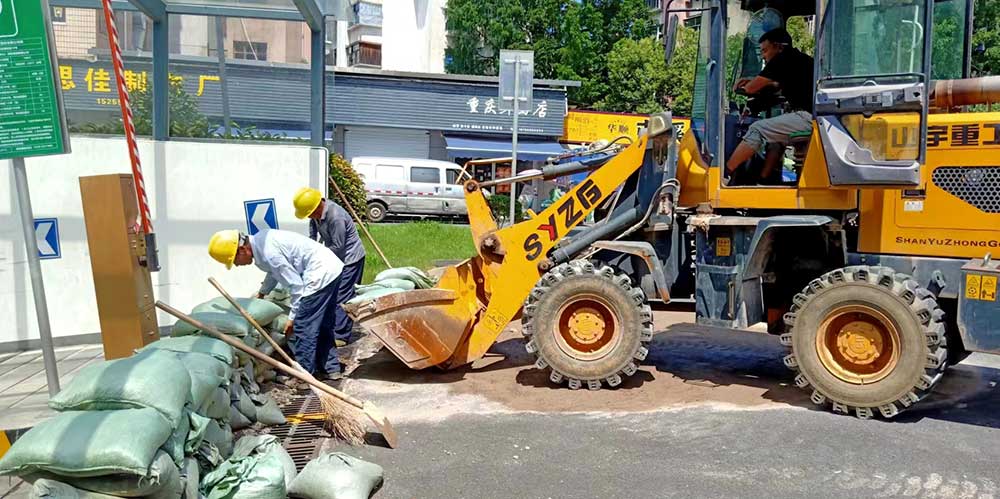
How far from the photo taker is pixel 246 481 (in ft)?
13.1

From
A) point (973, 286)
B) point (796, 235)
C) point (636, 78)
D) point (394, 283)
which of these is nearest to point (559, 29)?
point (636, 78)

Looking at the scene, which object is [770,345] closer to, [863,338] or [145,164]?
[863,338]

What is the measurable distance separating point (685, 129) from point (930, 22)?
204 cm

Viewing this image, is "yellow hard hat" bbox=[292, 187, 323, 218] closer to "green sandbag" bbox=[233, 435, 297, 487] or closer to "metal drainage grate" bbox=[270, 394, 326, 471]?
"metal drainage grate" bbox=[270, 394, 326, 471]

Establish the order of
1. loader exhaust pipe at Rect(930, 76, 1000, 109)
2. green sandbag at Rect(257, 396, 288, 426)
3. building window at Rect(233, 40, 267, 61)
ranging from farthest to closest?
building window at Rect(233, 40, 267, 61) < loader exhaust pipe at Rect(930, 76, 1000, 109) < green sandbag at Rect(257, 396, 288, 426)

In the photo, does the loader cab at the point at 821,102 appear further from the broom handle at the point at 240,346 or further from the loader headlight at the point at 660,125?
the broom handle at the point at 240,346

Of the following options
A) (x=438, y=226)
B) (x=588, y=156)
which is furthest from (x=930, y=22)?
(x=438, y=226)

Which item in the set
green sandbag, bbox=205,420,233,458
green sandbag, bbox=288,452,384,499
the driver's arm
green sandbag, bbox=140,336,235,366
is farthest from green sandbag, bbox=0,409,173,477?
the driver's arm

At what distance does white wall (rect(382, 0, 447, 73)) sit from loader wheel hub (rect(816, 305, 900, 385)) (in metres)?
37.8

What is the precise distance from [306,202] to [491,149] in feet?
→ 73.4

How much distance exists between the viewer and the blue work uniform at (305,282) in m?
6.18

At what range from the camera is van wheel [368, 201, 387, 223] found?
23.1m

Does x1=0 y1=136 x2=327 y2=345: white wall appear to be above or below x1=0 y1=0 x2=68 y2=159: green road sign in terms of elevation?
below

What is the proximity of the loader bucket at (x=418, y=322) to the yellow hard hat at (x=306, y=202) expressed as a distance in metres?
1.20
